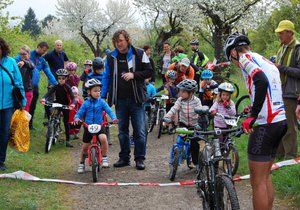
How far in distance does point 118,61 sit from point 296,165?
11.4ft

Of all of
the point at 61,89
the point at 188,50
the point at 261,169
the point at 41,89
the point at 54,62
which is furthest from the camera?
the point at 188,50

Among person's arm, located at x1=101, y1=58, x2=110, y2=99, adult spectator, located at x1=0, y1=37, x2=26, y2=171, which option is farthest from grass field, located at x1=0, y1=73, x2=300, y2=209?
person's arm, located at x1=101, y1=58, x2=110, y2=99

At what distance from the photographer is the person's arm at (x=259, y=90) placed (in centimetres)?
449

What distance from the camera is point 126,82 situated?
26.7ft

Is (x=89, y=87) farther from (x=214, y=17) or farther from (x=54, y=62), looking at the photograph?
(x=214, y=17)

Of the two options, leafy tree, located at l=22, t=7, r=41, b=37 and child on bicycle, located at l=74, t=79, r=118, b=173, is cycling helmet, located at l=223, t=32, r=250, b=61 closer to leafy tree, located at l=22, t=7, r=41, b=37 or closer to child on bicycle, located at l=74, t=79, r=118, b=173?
child on bicycle, located at l=74, t=79, r=118, b=173

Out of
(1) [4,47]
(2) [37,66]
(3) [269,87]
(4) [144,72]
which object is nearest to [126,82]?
(4) [144,72]

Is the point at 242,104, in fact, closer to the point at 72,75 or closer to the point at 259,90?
the point at 72,75

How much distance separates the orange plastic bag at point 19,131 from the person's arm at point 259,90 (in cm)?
463

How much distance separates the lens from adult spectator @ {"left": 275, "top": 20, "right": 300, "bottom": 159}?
7.31 metres

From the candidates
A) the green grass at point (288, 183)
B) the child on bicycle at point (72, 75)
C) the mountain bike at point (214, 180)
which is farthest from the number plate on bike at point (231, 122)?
the child on bicycle at point (72, 75)

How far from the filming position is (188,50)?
108 ft

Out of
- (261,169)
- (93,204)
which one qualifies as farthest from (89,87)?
(261,169)

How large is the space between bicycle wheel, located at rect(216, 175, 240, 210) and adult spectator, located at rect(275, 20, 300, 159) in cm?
329
